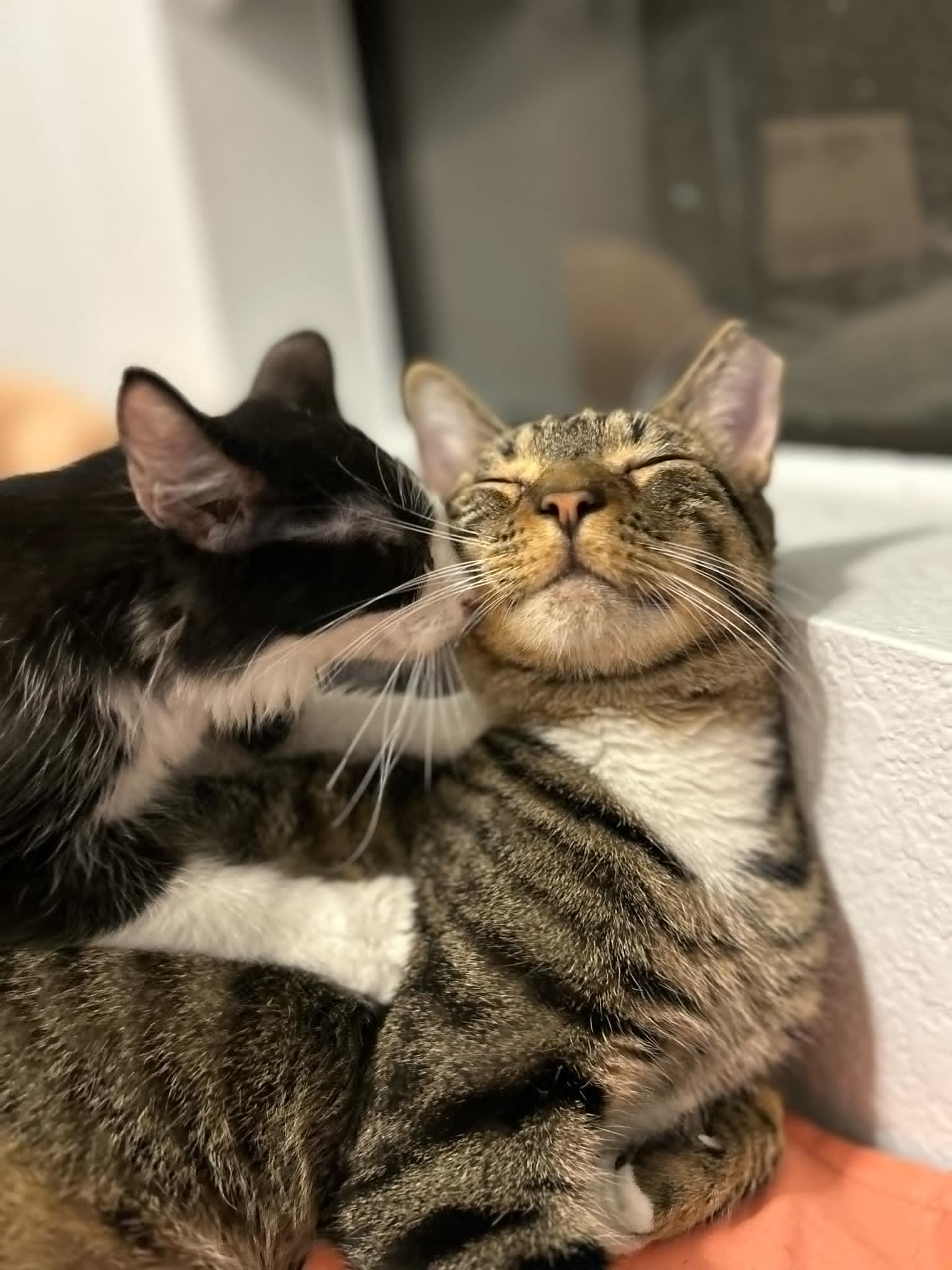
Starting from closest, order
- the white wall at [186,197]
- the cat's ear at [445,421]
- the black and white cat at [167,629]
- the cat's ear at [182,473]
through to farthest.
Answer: the cat's ear at [182,473] → the black and white cat at [167,629] → the cat's ear at [445,421] → the white wall at [186,197]

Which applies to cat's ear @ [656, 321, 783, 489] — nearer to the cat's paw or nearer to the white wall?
the cat's paw

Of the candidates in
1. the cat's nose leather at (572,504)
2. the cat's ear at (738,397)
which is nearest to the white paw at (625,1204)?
the cat's nose leather at (572,504)

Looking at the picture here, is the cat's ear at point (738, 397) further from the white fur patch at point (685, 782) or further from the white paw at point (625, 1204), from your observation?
the white paw at point (625, 1204)

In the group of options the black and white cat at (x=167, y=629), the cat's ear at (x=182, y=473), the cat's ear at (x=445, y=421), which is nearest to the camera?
the cat's ear at (x=182, y=473)

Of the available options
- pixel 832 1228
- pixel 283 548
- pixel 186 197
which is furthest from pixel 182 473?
pixel 186 197

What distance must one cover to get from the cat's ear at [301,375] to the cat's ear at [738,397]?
34cm

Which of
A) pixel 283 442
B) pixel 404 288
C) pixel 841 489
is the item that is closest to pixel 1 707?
pixel 283 442

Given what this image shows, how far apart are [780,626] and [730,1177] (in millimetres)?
499

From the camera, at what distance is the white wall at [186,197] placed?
6.38 feet

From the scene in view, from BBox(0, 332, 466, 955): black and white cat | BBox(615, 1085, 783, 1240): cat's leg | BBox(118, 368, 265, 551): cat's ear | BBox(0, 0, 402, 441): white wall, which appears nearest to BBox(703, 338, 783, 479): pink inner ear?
BBox(0, 332, 466, 955): black and white cat

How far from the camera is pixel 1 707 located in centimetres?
87

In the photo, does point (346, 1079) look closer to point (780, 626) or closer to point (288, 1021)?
point (288, 1021)

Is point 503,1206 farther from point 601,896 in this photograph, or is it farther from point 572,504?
point 572,504

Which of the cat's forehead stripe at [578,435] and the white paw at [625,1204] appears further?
the cat's forehead stripe at [578,435]
